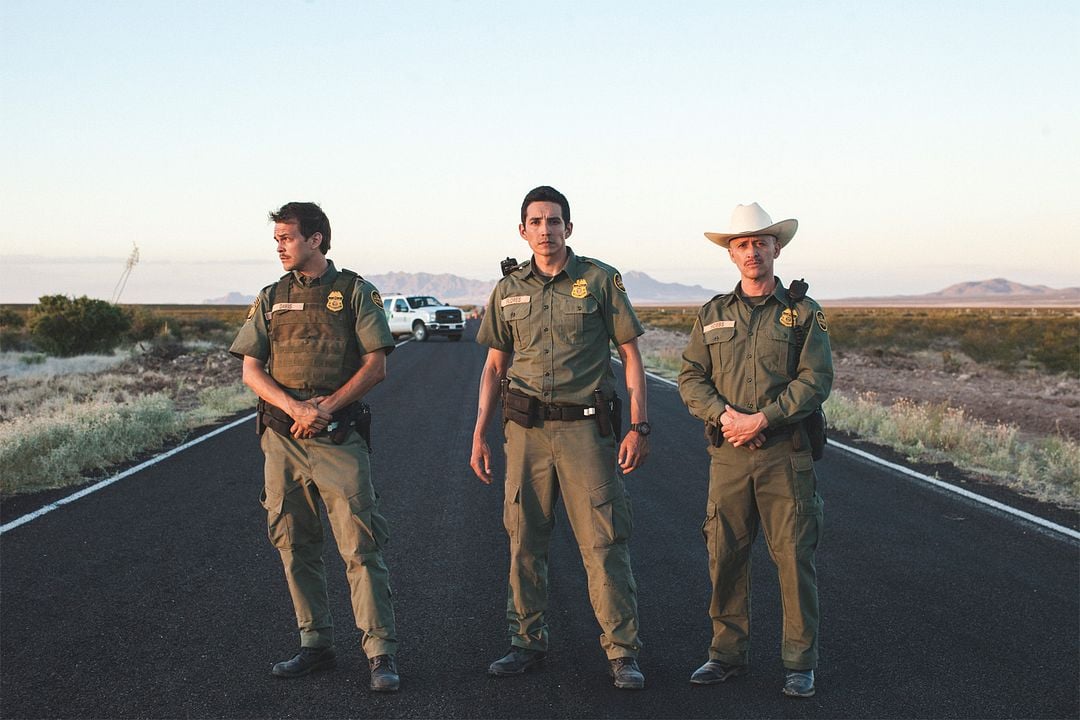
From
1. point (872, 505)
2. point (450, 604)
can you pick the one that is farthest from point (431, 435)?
point (450, 604)

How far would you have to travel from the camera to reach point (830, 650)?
175 inches

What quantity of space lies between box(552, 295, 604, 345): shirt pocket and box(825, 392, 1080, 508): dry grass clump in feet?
18.3

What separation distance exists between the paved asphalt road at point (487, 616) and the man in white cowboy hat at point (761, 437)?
248 mm

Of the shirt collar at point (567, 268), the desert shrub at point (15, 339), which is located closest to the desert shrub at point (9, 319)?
the desert shrub at point (15, 339)

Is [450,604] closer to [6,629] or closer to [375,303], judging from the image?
[375,303]

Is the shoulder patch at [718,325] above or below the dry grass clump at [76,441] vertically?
above

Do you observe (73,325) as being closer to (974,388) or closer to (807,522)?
(974,388)

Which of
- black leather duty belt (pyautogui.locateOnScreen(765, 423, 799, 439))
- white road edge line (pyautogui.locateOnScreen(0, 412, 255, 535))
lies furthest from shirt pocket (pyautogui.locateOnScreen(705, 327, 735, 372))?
white road edge line (pyautogui.locateOnScreen(0, 412, 255, 535))

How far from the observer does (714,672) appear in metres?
4.03

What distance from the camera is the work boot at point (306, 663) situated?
4.07 m

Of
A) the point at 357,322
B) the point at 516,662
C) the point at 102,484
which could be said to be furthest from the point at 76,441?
the point at 516,662

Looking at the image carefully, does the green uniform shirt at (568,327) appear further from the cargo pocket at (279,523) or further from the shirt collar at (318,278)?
the cargo pocket at (279,523)

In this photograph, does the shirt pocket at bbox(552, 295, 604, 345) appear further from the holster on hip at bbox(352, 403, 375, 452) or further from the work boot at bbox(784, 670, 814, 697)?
the work boot at bbox(784, 670, 814, 697)

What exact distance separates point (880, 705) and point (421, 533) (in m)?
3.67
